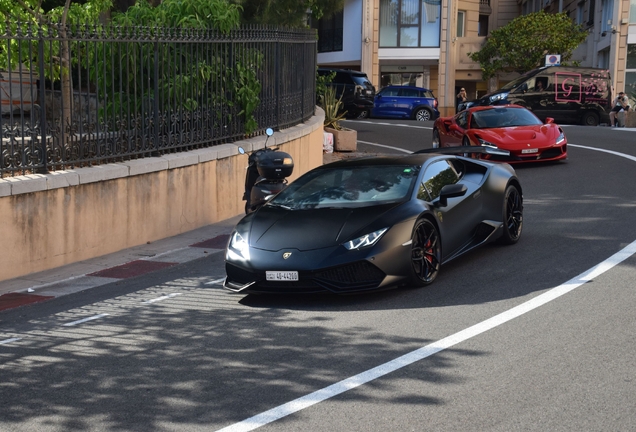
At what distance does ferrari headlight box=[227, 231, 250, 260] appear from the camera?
8398mm

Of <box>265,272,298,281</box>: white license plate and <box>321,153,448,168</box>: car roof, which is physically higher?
<box>321,153,448,168</box>: car roof

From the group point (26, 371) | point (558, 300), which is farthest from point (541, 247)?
point (26, 371)

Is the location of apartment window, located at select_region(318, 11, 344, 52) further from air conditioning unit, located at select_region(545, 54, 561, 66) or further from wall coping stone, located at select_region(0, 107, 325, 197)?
wall coping stone, located at select_region(0, 107, 325, 197)

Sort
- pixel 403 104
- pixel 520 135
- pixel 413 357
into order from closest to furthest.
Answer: pixel 413 357 < pixel 520 135 < pixel 403 104

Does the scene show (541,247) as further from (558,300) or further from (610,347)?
(610,347)

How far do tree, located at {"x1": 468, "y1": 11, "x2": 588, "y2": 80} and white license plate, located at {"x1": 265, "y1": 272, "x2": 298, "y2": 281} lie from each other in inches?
1520

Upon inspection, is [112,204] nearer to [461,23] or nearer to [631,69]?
[631,69]

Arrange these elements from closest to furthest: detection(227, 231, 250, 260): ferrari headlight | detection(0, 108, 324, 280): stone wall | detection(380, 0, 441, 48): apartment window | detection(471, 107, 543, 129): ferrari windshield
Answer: detection(227, 231, 250, 260): ferrari headlight → detection(0, 108, 324, 280): stone wall → detection(471, 107, 543, 129): ferrari windshield → detection(380, 0, 441, 48): apartment window

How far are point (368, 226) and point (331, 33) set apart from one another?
154 ft

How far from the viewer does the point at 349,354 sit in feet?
21.5

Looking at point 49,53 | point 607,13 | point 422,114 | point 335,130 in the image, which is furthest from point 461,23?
point 49,53

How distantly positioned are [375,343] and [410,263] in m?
1.61

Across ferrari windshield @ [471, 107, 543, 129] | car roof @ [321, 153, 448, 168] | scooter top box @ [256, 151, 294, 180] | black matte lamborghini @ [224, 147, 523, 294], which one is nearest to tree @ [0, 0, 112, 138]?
scooter top box @ [256, 151, 294, 180]

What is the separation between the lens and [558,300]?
7875 mm
